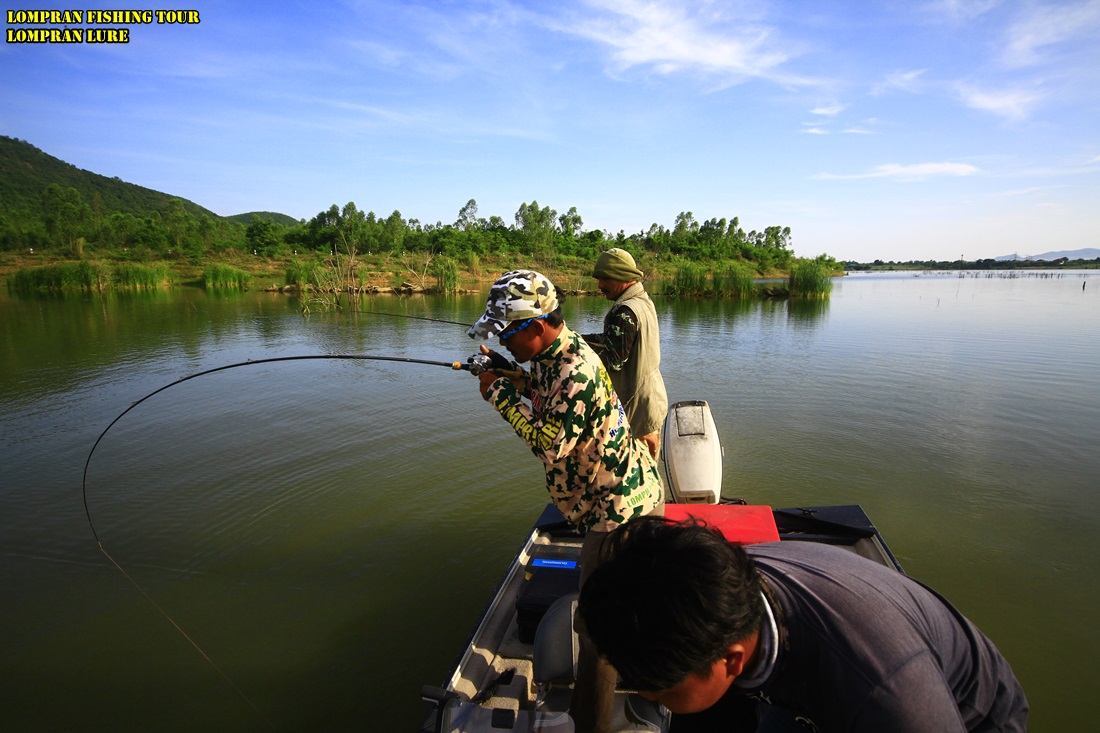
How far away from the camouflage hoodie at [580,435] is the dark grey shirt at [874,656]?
3.12 ft

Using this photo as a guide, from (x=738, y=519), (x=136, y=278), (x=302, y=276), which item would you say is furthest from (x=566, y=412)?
(x=136, y=278)

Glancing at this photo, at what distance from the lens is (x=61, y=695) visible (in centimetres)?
354

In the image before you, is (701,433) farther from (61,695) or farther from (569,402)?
(61,695)

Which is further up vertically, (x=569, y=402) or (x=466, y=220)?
(x=466, y=220)

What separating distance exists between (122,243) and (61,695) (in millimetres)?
64283

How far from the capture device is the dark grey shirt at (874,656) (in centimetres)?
102

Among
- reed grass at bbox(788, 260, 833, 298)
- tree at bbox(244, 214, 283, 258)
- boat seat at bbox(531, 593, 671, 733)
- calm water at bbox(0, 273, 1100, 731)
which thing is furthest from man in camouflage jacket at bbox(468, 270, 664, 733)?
tree at bbox(244, 214, 283, 258)

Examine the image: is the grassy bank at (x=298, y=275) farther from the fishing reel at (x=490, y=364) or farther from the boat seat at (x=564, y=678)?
the boat seat at (x=564, y=678)

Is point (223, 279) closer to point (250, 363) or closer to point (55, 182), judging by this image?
point (250, 363)

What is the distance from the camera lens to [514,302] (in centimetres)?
210

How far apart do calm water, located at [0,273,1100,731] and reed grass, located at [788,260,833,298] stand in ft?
71.9

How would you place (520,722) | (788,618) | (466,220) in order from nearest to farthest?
(788,618), (520,722), (466,220)

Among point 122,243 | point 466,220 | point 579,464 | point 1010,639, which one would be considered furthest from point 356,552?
point 466,220

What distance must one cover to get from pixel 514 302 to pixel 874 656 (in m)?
1.54
